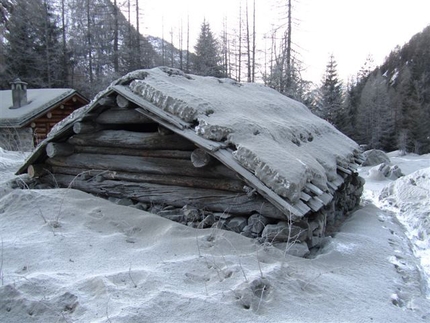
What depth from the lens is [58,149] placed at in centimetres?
614

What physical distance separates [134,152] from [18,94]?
558 inches

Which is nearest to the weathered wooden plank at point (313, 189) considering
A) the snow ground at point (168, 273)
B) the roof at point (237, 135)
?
the roof at point (237, 135)

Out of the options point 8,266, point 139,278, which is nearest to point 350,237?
point 139,278

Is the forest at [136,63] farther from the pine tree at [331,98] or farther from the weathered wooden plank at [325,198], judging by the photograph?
the weathered wooden plank at [325,198]

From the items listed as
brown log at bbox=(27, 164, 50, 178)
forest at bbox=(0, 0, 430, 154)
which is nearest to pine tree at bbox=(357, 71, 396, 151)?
forest at bbox=(0, 0, 430, 154)

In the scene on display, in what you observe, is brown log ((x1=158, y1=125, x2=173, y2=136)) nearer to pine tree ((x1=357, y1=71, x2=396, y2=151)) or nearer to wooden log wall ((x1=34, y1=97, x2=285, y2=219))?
wooden log wall ((x1=34, y1=97, x2=285, y2=219))

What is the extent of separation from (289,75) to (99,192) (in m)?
22.0

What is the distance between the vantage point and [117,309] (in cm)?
277

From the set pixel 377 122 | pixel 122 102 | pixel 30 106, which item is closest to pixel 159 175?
pixel 122 102

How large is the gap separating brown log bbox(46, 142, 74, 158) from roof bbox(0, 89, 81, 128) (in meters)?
11.1

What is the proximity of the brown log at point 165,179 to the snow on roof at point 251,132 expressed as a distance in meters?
0.52

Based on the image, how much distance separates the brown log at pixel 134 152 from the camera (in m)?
5.20

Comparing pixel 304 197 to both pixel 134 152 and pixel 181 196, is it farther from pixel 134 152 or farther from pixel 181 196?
pixel 134 152

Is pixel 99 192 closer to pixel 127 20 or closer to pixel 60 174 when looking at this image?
pixel 60 174
